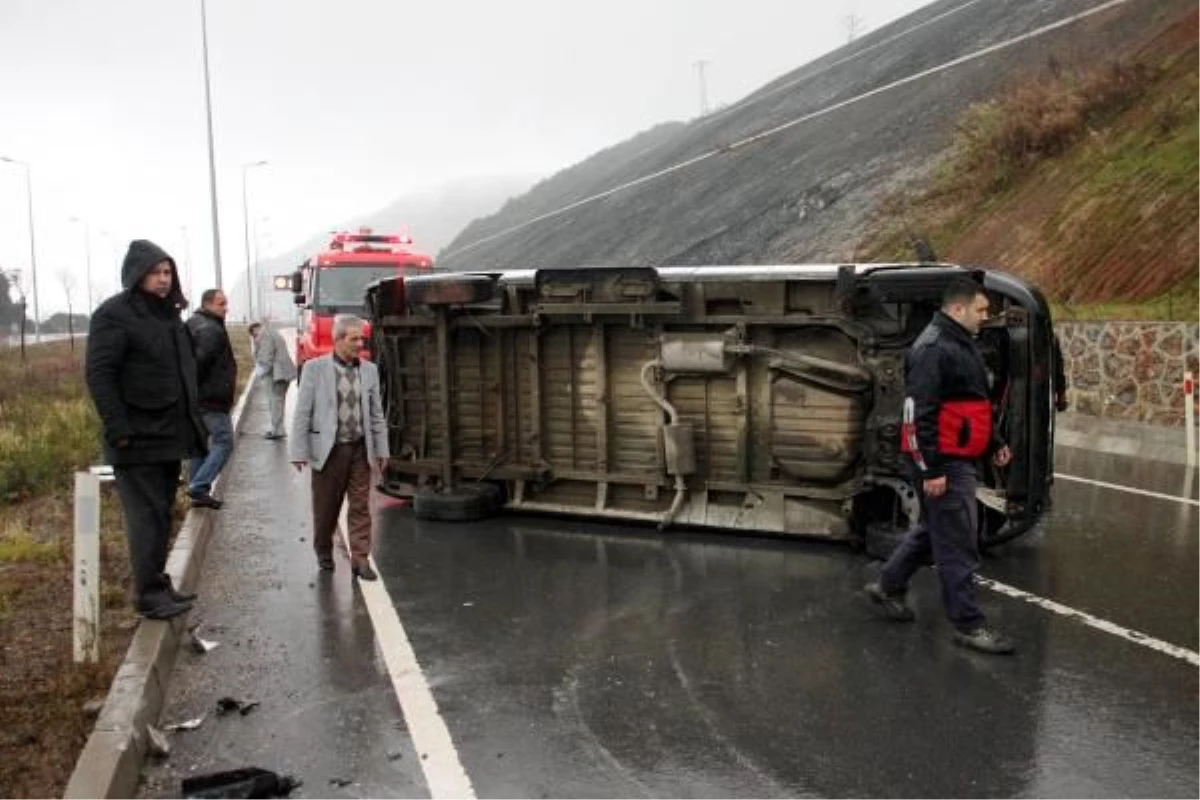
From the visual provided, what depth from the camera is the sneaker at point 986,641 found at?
528 cm

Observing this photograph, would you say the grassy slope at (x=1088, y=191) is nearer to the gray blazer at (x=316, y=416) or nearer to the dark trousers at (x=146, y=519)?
the gray blazer at (x=316, y=416)

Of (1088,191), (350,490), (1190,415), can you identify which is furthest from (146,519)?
(1088,191)

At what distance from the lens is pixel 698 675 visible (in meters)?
5.09

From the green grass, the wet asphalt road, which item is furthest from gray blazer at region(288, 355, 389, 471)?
the green grass

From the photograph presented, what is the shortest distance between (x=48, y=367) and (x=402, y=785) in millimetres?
27199

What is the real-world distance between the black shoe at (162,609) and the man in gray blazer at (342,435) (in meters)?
1.44

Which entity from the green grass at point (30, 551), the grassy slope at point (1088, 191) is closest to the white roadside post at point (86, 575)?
the green grass at point (30, 551)

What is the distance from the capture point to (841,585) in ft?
21.6

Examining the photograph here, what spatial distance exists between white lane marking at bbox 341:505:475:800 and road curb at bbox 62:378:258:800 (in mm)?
1073

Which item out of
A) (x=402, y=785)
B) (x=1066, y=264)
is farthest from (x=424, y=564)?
(x=1066, y=264)

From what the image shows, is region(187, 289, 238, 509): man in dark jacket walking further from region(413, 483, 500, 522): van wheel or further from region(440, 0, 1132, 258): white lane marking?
region(440, 0, 1132, 258): white lane marking

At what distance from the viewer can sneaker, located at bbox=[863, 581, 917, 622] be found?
230 inches

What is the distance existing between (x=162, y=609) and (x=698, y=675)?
2892 mm

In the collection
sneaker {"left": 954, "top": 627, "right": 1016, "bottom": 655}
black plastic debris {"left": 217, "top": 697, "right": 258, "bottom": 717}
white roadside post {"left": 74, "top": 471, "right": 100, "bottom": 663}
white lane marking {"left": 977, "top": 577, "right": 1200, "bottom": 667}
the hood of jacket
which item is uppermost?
the hood of jacket
